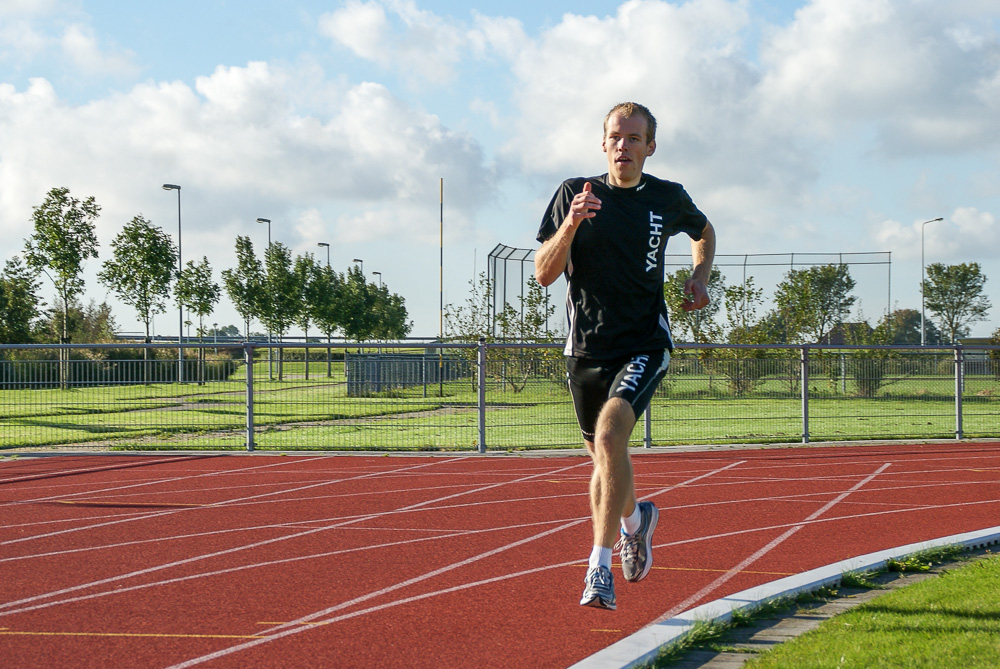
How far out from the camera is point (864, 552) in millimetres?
6602

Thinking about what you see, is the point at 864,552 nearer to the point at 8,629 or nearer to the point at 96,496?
the point at 8,629

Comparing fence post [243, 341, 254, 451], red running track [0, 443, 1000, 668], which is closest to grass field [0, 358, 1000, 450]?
fence post [243, 341, 254, 451]

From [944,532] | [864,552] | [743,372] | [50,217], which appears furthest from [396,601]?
[50,217]

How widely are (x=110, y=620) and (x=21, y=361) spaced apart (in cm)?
1075

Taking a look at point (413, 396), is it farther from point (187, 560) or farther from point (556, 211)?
point (556, 211)

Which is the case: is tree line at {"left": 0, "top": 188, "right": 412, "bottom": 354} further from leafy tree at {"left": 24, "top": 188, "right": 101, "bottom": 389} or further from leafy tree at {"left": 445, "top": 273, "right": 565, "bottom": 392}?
leafy tree at {"left": 445, "top": 273, "right": 565, "bottom": 392}

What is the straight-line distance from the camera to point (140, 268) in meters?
40.0

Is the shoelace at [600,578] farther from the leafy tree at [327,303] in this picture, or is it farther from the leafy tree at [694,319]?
the leafy tree at [327,303]

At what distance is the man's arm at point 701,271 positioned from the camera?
445 cm

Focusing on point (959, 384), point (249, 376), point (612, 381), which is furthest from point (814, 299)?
point (612, 381)

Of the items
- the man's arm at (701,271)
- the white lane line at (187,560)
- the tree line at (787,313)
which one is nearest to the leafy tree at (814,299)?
the tree line at (787,313)

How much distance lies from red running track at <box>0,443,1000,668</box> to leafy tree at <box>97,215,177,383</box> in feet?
95.2

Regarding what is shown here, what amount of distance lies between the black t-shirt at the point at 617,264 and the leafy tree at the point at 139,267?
38381mm

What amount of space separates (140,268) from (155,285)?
1.03 metres
